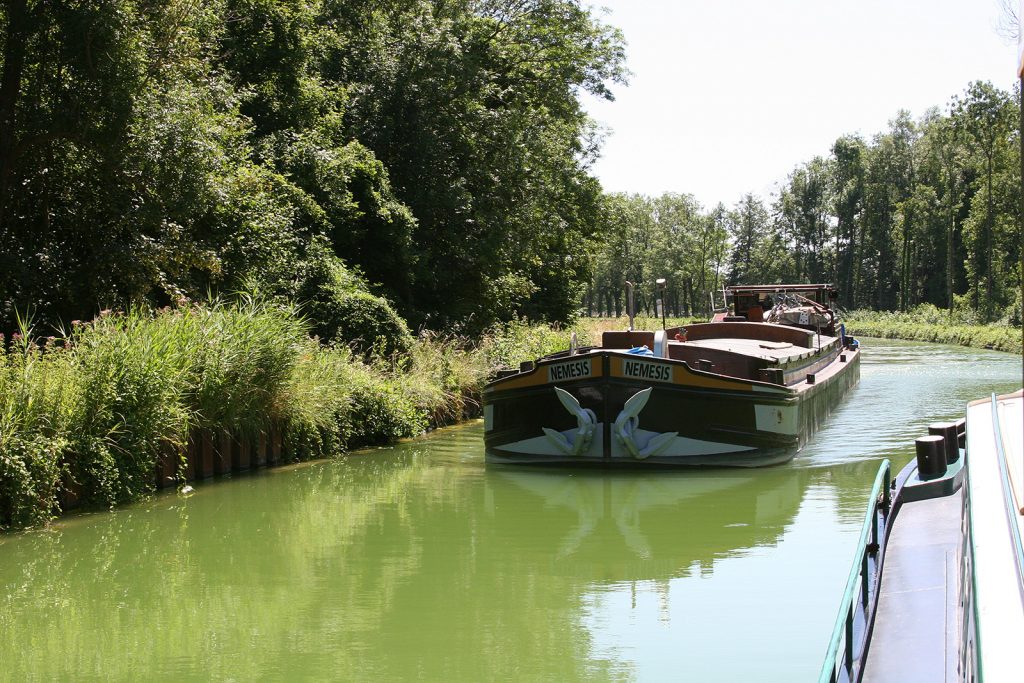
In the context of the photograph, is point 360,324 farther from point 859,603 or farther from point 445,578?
point 859,603

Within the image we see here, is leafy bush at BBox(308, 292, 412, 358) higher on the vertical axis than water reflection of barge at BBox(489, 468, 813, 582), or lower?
higher

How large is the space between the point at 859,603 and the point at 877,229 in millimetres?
86946

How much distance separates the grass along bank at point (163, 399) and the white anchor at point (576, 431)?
3404mm

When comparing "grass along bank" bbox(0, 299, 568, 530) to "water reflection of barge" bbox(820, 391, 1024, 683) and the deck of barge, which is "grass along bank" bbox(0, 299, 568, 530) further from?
the deck of barge

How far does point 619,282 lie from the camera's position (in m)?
103

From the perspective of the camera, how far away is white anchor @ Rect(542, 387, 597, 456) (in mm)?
13883

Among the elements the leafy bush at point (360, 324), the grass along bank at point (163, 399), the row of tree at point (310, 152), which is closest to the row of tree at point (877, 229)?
the row of tree at point (310, 152)

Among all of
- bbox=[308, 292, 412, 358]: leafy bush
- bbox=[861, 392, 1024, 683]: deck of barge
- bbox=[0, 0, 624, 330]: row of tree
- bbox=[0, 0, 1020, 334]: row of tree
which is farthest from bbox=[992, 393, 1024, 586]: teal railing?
bbox=[308, 292, 412, 358]: leafy bush

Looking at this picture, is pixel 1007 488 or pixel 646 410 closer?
pixel 1007 488

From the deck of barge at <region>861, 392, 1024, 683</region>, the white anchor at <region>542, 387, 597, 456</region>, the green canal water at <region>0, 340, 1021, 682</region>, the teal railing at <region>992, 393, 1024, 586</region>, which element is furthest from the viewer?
the white anchor at <region>542, 387, 597, 456</region>

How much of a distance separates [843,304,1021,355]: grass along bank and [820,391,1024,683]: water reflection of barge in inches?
1478

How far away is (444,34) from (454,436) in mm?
12209

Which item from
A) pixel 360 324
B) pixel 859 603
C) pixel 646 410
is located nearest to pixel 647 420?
pixel 646 410

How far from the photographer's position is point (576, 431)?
14.0m
